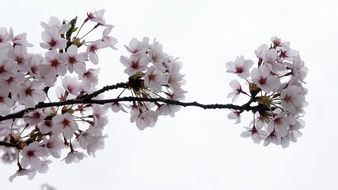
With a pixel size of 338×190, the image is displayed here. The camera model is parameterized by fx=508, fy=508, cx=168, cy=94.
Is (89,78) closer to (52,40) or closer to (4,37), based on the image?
(52,40)

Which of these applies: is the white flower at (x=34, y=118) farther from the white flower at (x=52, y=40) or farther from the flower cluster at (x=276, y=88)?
the flower cluster at (x=276, y=88)

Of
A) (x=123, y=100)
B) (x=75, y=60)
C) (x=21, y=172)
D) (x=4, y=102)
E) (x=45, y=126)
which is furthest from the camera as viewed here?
(x=21, y=172)

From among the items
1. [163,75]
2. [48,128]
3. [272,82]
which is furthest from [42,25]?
[272,82]

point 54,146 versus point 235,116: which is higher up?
point 235,116

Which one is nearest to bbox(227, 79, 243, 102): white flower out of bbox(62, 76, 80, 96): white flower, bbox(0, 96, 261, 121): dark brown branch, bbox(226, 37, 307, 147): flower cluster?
bbox(226, 37, 307, 147): flower cluster

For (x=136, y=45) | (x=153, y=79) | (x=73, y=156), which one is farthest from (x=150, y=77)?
(x=73, y=156)

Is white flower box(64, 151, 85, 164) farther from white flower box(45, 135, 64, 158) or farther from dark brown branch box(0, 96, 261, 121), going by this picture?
dark brown branch box(0, 96, 261, 121)
